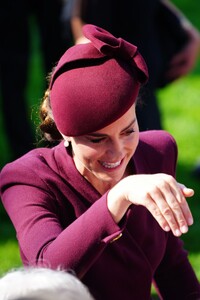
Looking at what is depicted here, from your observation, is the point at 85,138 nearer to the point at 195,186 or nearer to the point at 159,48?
the point at 159,48

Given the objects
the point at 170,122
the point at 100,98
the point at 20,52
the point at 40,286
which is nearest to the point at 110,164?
the point at 100,98

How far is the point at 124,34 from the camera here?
5359 mm

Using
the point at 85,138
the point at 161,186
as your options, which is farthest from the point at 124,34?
the point at 161,186

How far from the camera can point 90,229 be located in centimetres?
270

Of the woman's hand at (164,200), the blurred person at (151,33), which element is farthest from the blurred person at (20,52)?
A: the woman's hand at (164,200)

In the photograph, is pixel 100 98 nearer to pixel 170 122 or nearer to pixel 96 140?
pixel 96 140

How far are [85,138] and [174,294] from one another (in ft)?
2.52

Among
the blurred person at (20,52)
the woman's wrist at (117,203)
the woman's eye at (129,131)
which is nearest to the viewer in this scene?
the woman's wrist at (117,203)

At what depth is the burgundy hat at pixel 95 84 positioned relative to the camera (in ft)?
9.22

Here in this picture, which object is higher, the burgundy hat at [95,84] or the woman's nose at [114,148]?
the burgundy hat at [95,84]

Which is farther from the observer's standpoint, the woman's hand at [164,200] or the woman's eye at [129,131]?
the woman's eye at [129,131]

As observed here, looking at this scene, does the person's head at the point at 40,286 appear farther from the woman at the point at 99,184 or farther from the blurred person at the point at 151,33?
the blurred person at the point at 151,33

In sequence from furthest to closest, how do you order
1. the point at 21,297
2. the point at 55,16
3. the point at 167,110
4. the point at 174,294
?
the point at 167,110 < the point at 55,16 < the point at 174,294 < the point at 21,297

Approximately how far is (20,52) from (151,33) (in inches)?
68.3
